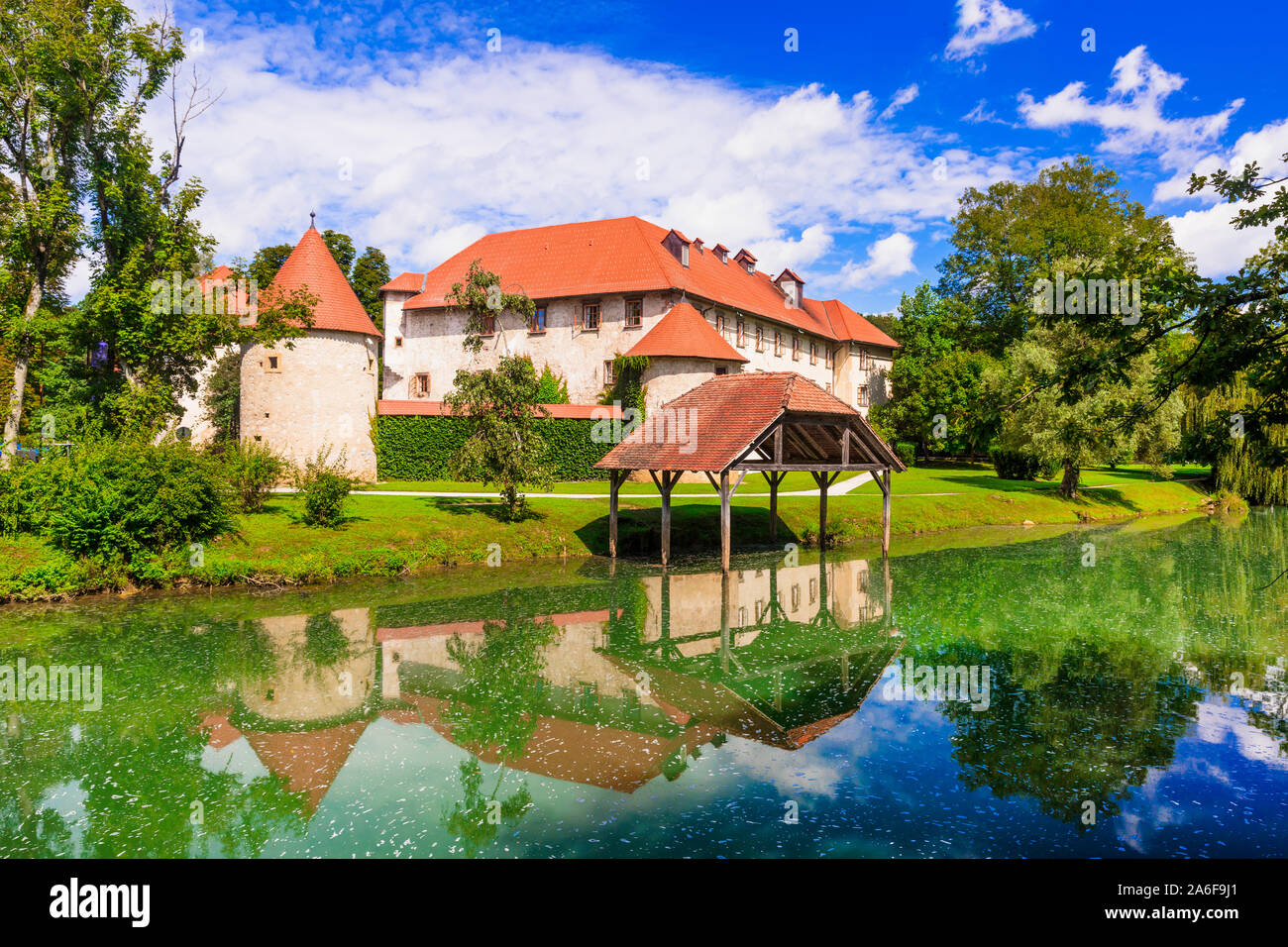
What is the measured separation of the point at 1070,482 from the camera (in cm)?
3659

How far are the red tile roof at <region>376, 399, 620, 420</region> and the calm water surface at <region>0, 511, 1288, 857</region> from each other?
58.6ft

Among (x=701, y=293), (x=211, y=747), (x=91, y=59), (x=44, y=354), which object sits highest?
(x=91, y=59)

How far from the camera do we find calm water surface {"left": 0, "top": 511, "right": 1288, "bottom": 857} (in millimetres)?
7258

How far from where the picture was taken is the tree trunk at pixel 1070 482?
36.1 metres

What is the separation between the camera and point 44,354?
1449 inches

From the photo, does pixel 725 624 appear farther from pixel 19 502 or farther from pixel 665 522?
pixel 19 502

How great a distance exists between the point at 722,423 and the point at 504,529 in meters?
7.39

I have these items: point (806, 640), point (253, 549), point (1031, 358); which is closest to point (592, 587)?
point (806, 640)

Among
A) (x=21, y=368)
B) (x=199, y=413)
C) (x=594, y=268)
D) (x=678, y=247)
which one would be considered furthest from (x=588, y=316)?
(x=21, y=368)

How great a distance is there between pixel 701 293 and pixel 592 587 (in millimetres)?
24411

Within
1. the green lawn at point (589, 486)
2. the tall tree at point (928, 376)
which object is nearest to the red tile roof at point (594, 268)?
the tall tree at point (928, 376)

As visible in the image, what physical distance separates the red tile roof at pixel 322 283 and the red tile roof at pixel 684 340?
41.0 feet

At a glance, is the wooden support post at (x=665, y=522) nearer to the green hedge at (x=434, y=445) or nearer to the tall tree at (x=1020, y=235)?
the green hedge at (x=434, y=445)
